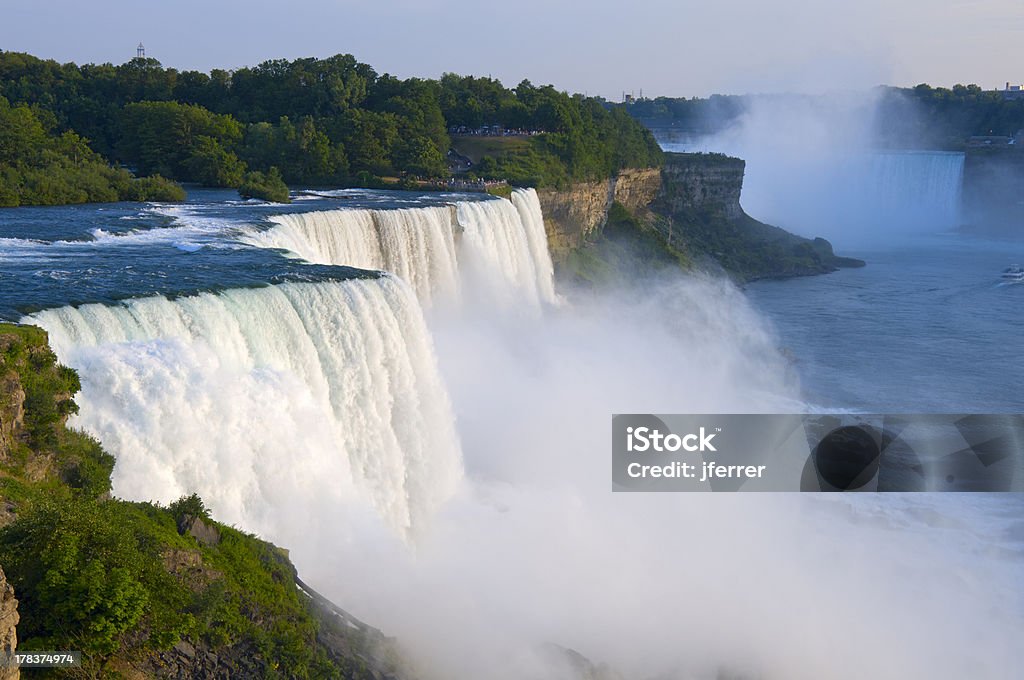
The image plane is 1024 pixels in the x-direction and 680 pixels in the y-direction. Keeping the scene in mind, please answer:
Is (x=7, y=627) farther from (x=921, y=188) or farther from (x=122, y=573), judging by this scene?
(x=921, y=188)

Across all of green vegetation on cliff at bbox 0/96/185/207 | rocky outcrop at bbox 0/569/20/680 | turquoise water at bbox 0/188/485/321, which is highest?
green vegetation on cliff at bbox 0/96/185/207

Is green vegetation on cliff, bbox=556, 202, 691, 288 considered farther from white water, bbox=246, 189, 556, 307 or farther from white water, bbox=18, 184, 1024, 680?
white water, bbox=18, 184, 1024, 680

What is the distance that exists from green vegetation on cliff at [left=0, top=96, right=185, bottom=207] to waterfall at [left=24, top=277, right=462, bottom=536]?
48.6 ft

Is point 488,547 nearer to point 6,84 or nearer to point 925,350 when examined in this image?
point 925,350

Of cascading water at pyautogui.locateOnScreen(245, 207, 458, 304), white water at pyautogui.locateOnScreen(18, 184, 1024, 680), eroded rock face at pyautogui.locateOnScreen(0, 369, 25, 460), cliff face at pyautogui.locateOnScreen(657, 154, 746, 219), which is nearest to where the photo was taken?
eroded rock face at pyautogui.locateOnScreen(0, 369, 25, 460)

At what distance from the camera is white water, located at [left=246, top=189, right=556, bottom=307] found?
23641mm

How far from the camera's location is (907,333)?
36969mm

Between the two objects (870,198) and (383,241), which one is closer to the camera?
(383,241)

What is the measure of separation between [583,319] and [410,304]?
17.5 metres

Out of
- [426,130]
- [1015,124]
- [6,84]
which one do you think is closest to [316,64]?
[426,130]

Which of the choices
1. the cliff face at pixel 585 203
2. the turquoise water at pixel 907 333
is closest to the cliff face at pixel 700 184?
the cliff face at pixel 585 203
